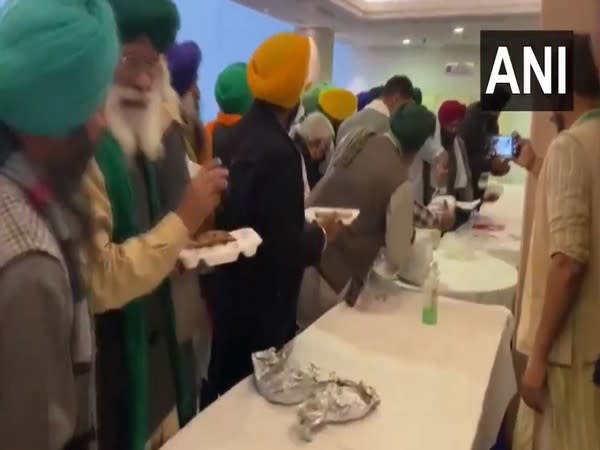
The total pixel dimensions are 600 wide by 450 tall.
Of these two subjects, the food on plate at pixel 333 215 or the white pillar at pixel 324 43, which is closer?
the food on plate at pixel 333 215

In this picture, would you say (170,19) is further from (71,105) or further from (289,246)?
(289,246)

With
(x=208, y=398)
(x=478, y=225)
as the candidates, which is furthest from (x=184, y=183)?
(x=478, y=225)

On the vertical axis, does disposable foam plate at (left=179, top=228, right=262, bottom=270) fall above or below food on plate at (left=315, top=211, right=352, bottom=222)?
above

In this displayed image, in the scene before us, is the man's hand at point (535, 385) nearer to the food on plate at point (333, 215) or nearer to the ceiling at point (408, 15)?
the food on plate at point (333, 215)

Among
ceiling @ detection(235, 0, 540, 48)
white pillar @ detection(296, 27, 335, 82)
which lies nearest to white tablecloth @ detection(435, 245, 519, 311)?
ceiling @ detection(235, 0, 540, 48)

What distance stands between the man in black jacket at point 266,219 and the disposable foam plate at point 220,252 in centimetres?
17

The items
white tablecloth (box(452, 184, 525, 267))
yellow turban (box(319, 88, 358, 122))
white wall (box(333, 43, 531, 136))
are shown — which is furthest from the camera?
white wall (box(333, 43, 531, 136))

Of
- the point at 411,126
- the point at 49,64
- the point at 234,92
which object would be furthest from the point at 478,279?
the point at 49,64

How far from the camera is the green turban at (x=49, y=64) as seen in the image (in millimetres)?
636

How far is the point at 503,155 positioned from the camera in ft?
7.86

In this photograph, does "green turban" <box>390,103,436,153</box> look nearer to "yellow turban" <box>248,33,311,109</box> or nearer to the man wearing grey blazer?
the man wearing grey blazer

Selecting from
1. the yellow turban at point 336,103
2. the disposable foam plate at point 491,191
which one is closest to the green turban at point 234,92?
Result: the yellow turban at point 336,103

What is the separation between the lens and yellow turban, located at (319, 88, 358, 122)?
3.16 metres

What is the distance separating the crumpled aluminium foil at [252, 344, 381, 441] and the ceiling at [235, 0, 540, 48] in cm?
405
